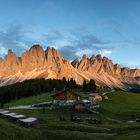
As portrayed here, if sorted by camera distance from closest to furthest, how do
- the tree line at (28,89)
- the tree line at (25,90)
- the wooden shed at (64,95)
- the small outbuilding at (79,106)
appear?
the small outbuilding at (79,106) → the wooden shed at (64,95) → the tree line at (25,90) → the tree line at (28,89)

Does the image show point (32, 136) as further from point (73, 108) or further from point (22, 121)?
point (73, 108)

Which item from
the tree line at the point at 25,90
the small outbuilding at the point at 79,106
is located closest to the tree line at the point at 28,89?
the tree line at the point at 25,90

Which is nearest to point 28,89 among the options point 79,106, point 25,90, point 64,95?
point 25,90

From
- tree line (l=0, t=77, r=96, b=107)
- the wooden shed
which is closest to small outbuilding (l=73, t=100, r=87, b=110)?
the wooden shed

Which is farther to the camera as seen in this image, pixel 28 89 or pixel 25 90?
pixel 28 89

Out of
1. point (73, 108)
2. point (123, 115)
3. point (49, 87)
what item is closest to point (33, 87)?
point (49, 87)

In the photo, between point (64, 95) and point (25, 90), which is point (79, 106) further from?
point (25, 90)

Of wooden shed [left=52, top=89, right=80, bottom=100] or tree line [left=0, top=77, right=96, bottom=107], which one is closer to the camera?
wooden shed [left=52, top=89, right=80, bottom=100]

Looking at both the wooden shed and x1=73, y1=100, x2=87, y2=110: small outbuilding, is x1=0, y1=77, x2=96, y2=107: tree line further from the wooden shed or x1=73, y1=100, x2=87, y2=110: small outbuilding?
x1=73, y1=100, x2=87, y2=110: small outbuilding

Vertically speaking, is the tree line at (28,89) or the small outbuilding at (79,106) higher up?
the tree line at (28,89)

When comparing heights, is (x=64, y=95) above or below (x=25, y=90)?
below

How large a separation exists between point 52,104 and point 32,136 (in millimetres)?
81563

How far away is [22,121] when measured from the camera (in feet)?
160

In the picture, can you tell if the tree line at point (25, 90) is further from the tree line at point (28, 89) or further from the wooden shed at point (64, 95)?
the wooden shed at point (64, 95)
